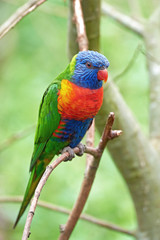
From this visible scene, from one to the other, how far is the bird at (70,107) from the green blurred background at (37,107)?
1.31 m

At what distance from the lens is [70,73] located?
2.25 meters

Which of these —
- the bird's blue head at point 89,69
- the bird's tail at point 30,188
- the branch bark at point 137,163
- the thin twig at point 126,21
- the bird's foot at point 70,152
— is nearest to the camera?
the bird's blue head at point 89,69

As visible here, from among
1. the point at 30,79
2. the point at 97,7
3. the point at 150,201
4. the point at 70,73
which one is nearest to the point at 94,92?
the point at 70,73

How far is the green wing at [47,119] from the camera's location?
2301 mm

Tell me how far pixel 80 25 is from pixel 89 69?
0.31 m

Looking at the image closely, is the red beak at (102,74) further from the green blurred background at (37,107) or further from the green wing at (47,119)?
the green blurred background at (37,107)

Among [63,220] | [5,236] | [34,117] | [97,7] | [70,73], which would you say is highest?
[97,7]

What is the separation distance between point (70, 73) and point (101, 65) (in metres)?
0.26

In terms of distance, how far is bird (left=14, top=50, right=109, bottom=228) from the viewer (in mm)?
2135

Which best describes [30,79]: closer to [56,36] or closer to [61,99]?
[56,36]

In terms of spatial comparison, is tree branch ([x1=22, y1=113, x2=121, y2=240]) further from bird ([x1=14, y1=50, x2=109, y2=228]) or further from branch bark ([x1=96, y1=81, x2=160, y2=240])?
branch bark ([x1=96, y1=81, x2=160, y2=240])

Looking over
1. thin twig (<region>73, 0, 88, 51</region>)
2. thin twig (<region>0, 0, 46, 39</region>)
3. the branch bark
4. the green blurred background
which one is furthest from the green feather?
the green blurred background

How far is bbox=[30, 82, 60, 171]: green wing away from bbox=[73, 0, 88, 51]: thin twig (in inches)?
11.5

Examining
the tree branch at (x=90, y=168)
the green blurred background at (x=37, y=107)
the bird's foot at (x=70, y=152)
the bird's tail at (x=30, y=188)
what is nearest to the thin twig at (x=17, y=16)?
the tree branch at (x=90, y=168)
